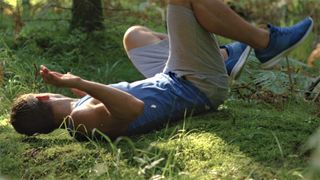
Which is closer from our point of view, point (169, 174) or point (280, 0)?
point (169, 174)

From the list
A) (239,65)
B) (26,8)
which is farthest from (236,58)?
(26,8)

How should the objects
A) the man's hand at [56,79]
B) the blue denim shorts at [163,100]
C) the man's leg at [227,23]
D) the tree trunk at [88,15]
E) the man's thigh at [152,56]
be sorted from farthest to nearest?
1. the tree trunk at [88,15]
2. the man's thigh at [152,56]
3. the blue denim shorts at [163,100]
4. the man's leg at [227,23]
5. the man's hand at [56,79]

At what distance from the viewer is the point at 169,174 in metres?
2.92

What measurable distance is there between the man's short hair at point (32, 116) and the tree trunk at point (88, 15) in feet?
9.27

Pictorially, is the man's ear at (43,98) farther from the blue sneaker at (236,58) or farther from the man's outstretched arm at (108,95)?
the blue sneaker at (236,58)

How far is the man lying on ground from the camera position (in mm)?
3549

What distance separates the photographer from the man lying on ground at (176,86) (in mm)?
3549

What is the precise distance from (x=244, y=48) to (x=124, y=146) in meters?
1.14

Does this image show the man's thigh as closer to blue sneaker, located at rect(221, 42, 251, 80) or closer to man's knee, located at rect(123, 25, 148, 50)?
man's knee, located at rect(123, 25, 148, 50)

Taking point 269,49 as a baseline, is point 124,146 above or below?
below

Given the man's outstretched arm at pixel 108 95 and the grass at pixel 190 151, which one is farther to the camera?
the man's outstretched arm at pixel 108 95

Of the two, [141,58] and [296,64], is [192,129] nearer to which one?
[141,58]

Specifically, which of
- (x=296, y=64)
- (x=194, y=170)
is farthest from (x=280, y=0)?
(x=194, y=170)

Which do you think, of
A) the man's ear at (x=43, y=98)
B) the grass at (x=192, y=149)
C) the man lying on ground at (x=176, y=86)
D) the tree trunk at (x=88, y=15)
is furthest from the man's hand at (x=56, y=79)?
the tree trunk at (x=88, y=15)
